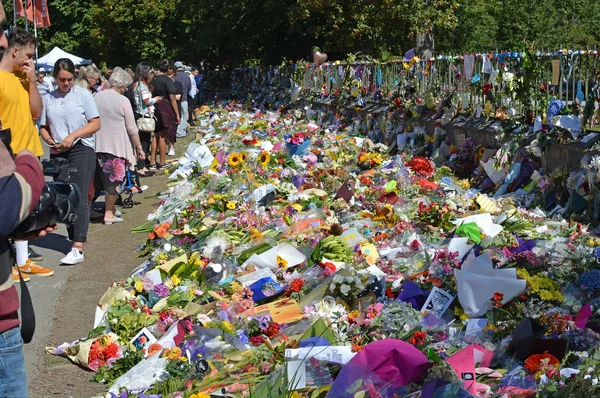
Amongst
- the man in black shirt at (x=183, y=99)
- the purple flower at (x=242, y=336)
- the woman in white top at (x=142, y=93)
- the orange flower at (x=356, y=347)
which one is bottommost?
the man in black shirt at (x=183, y=99)

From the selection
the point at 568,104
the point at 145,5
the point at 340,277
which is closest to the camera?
the point at 340,277

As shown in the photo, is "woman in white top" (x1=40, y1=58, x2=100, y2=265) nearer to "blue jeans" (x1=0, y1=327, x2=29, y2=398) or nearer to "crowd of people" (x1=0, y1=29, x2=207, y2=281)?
"crowd of people" (x1=0, y1=29, x2=207, y2=281)

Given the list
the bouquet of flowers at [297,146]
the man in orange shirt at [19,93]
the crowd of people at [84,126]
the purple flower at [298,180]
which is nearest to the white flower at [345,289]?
the crowd of people at [84,126]

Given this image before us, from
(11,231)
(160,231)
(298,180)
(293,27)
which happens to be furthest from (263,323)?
(293,27)

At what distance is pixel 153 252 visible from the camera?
734 cm

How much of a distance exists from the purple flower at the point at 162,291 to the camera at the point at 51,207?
110 inches

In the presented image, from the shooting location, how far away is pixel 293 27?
1049 inches

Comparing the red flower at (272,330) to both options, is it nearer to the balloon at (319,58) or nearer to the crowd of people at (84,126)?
the crowd of people at (84,126)

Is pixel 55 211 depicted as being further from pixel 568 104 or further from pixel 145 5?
pixel 145 5

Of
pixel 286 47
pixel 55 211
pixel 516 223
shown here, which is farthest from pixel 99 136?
pixel 286 47

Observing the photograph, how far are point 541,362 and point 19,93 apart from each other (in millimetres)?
3910

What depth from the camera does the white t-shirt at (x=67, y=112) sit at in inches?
289

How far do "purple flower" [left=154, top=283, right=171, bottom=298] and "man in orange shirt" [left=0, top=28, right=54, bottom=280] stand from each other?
1333 millimetres

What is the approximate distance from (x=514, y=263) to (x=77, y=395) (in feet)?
9.45
